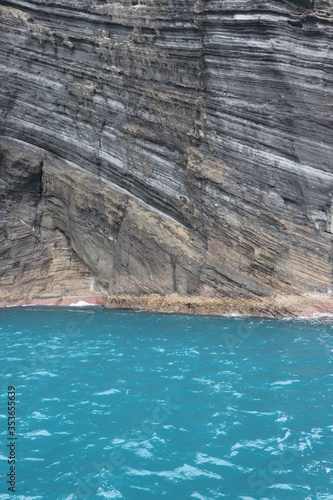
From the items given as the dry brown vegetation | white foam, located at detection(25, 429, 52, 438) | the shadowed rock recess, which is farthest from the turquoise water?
the shadowed rock recess

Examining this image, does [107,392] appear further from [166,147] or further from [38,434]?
[166,147]

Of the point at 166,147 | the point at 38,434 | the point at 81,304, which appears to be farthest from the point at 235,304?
the point at 38,434

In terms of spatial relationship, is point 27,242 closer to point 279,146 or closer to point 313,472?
point 279,146

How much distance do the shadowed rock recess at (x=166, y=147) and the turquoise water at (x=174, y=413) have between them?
5355 millimetres

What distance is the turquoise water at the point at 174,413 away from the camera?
9609mm

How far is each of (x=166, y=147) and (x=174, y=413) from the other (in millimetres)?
17541

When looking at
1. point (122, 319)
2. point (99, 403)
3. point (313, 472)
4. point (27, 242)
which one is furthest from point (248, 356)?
point (27, 242)

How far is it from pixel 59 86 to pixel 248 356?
20.9m

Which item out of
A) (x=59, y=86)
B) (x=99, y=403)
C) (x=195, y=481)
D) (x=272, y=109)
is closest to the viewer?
(x=195, y=481)

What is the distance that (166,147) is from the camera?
2755 cm

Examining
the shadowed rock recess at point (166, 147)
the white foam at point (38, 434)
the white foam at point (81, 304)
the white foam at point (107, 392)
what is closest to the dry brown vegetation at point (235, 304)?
the shadowed rock recess at point (166, 147)

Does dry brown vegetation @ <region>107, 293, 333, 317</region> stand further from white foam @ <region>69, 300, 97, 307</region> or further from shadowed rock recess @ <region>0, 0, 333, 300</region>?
white foam @ <region>69, 300, 97, 307</region>

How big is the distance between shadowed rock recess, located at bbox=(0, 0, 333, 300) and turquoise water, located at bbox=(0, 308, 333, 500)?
5.36m

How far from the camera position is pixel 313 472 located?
9.74 meters
